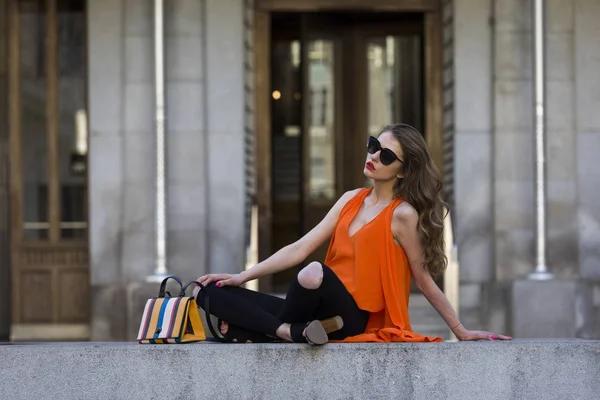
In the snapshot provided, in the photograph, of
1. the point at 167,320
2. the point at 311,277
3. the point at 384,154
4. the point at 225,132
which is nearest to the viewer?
the point at 311,277

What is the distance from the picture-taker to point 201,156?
13.0 m

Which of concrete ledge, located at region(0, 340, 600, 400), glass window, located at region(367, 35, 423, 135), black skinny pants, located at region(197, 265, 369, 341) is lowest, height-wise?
concrete ledge, located at region(0, 340, 600, 400)

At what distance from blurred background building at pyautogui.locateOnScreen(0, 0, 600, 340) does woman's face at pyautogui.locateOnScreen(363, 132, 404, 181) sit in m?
6.32

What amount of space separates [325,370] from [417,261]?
83 cm

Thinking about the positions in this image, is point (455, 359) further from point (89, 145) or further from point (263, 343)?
point (89, 145)

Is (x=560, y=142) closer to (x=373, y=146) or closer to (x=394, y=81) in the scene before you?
(x=394, y=81)

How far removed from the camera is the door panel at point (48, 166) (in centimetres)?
1355

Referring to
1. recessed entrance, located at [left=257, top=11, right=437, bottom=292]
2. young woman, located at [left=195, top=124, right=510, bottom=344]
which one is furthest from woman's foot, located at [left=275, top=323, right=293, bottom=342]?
recessed entrance, located at [left=257, top=11, right=437, bottom=292]

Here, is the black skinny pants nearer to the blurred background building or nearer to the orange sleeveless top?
the orange sleeveless top

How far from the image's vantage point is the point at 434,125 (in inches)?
550

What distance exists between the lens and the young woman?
6523mm

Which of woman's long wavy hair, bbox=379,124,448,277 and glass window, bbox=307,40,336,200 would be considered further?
glass window, bbox=307,40,336,200

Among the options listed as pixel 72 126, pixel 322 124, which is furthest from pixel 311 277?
pixel 322 124

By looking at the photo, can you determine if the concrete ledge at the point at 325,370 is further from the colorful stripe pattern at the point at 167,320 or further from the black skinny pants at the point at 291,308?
the black skinny pants at the point at 291,308
